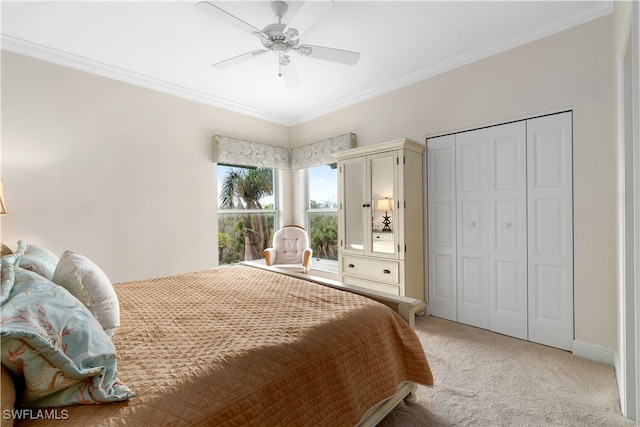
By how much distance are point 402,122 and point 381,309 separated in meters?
2.49

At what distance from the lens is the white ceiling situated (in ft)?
7.09

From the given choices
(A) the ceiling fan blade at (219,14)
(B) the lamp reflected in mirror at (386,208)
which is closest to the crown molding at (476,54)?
(B) the lamp reflected in mirror at (386,208)

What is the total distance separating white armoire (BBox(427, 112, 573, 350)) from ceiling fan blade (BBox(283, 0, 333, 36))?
1.85 metres

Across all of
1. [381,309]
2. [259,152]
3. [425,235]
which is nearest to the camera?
[381,309]

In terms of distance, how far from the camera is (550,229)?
2.43m

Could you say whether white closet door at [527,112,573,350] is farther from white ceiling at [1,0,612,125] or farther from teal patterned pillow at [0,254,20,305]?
teal patterned pillow at [0,254,20,305]

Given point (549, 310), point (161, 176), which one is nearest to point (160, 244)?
point (161, 176)

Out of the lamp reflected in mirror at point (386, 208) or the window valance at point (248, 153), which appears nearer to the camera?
the lamp reflected in mirror at point (386, 208)

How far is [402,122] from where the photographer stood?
3404mm

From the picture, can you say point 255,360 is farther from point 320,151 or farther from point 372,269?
point 320,151

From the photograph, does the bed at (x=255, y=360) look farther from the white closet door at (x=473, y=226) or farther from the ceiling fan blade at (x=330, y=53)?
the ceiling fan blade at (x=330, y=53)

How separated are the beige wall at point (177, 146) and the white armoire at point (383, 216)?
1.67 ft

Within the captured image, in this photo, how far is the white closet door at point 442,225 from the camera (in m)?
3.02

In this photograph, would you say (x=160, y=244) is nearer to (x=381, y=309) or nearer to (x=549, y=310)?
(x=381, y=309)
